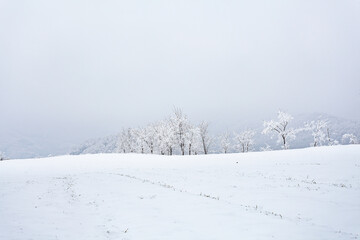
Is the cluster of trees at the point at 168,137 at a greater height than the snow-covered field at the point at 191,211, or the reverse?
the cluster of trees at the point at 168,137

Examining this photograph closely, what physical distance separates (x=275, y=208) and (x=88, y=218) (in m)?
10.2

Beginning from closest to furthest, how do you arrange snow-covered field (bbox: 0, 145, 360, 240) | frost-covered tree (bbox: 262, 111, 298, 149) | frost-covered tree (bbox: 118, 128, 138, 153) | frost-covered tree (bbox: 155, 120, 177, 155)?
snow-covered field (bbox: 0, 145, 360, 240)
frost-covered tree (bbox: 262, 111, 298, 149)
frost-covered tree (bbox: 155, 120, 177, 155)
frost-covered tree (bbox: 118, 128, 138, 153)

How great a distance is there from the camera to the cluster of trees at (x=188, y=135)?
78000 mm

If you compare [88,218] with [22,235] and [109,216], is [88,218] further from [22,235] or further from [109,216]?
[22,235]

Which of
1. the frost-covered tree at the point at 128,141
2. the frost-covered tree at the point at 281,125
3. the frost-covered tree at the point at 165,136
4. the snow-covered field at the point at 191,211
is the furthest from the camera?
the frost-covered tree at the point at 128,141

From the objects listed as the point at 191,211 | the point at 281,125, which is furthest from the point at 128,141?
the point at 191,211

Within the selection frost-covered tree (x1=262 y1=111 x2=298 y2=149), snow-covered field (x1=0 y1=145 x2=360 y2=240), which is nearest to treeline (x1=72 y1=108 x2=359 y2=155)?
frost-covered tree (x1=262 y1=111 x2=298 y2=149)

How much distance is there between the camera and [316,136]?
94062mm

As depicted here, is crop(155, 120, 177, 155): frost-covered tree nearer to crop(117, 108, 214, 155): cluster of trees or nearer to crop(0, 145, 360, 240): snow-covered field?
crop(117, 108, 214, 155): cluster of trees

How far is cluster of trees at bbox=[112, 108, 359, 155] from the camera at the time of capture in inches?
3071

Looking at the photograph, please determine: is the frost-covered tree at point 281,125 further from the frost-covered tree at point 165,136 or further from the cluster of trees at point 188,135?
the frost-covered tree at point 165,136

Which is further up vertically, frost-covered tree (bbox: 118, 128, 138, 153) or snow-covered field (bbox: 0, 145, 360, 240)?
frost-covered tree (bbox: 118, 128, 138, 153)

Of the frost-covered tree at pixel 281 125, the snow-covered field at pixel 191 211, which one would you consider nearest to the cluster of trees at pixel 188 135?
the frost-covered tree at pixel 281 125

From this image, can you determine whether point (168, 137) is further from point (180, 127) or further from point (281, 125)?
point (281, 125)
